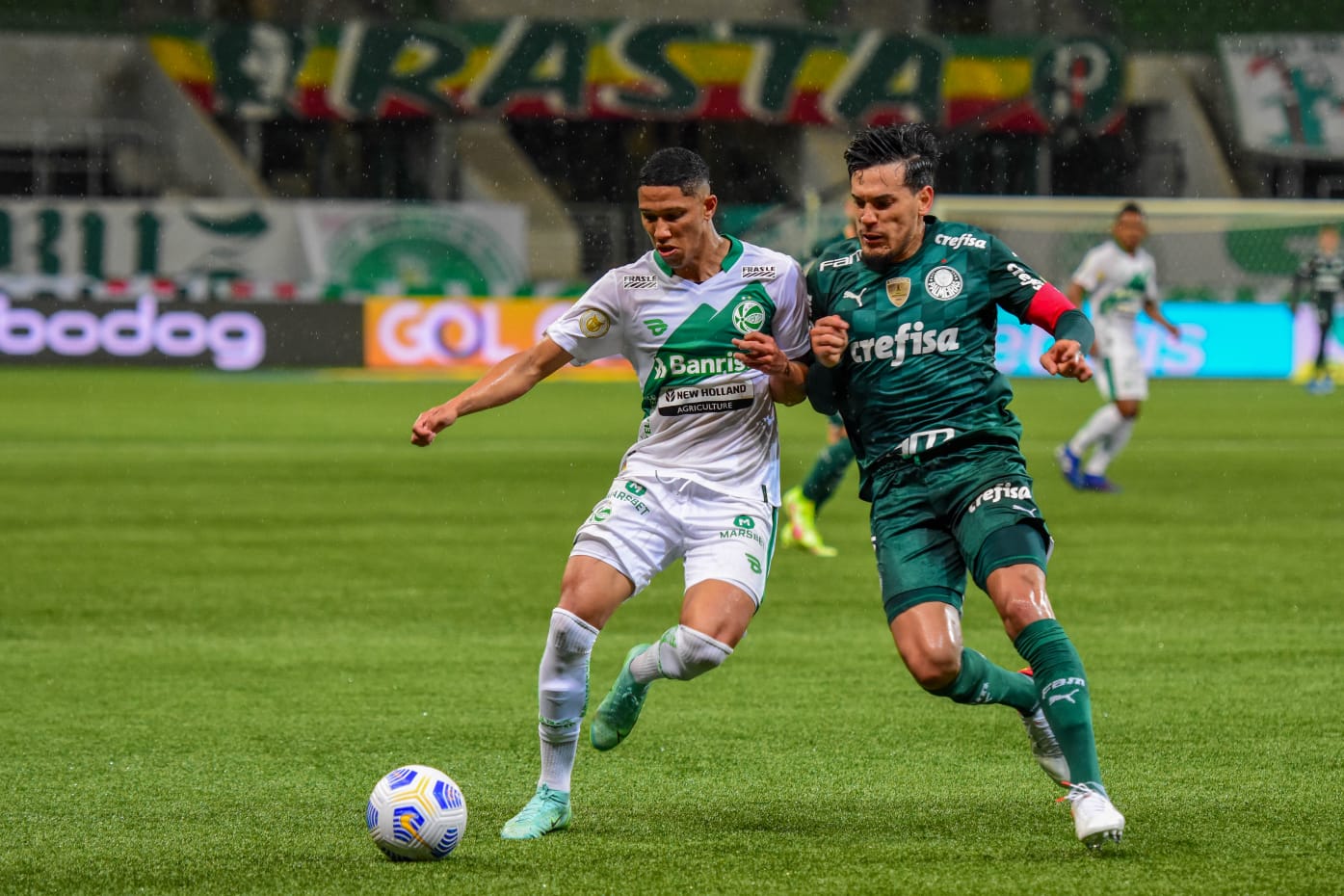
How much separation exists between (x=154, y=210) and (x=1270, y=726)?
27.2 m

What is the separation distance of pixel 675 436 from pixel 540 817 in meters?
1.22

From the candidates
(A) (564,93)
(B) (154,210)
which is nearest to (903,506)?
(B) (154,210)

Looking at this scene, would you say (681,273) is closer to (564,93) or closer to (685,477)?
(685,477)

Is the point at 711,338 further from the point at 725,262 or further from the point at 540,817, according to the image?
the point at 540,817

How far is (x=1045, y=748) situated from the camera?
5.22 m

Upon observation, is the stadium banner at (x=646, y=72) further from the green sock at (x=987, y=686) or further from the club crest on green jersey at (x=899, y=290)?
the green sock at (x=987, y=686)

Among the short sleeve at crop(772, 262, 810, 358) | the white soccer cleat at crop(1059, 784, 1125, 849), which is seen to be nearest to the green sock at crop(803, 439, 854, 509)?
the short sleeve at crop(772, 262, 810, 358)

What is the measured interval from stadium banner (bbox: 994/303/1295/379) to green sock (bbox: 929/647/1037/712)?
22.2m

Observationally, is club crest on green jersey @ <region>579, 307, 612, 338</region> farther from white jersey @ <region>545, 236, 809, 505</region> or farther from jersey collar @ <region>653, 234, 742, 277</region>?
jersey collar @ <region>653, 234, 742, 277</region>

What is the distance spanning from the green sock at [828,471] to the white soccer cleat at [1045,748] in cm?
479

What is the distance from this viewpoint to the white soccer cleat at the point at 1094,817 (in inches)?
180

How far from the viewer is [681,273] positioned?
5.53 m

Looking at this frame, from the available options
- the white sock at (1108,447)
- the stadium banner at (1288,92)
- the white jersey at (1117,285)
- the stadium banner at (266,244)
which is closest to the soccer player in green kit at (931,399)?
the white sock at (1108,447)

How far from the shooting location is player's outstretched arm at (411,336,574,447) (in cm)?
520
